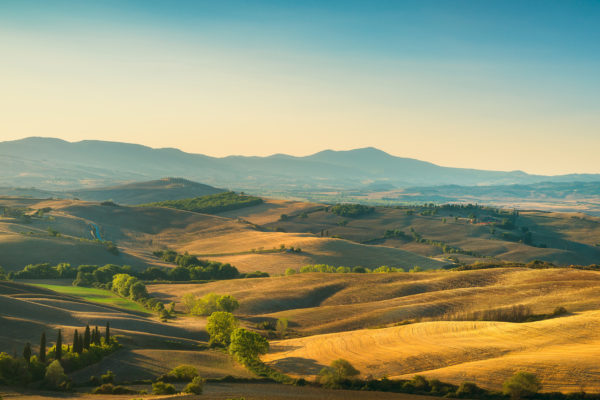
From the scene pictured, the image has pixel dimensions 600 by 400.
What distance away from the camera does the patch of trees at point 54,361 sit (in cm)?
5628

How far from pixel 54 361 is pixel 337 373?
32354 millimetres

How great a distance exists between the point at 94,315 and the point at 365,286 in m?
61.1

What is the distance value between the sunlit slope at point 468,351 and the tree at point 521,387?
6.56 feet

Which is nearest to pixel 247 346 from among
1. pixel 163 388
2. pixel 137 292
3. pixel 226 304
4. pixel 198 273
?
pixel 163 388

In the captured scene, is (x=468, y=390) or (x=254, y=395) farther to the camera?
(x=254, y=395)

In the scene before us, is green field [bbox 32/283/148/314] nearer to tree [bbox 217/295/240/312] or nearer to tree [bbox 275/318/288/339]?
tree [bbox 217/295/240/312]

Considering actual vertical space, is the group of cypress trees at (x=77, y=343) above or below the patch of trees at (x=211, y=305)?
above

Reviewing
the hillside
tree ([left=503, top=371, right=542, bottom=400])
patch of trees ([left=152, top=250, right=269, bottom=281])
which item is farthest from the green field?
tree ([left=503, top=371, right=542, bottom=400])

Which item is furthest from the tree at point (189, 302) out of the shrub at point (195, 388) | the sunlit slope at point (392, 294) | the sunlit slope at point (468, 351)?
the shrub at point (195, 388)

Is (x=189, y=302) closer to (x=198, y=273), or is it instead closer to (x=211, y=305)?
(x=211, y=305)

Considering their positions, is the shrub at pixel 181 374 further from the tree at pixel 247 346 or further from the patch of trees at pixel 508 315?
the patch of trees at pixel 508 315

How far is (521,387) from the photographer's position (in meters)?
52.2

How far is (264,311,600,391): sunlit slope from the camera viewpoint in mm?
56312

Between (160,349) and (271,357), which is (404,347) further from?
(160,349)
